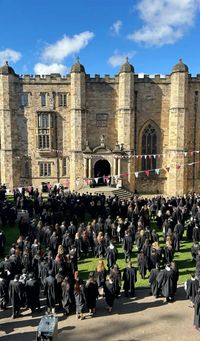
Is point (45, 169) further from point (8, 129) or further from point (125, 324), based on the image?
point (125, 324)

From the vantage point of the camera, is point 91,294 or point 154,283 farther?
point 154,283

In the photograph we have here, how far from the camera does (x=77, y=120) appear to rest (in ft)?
100

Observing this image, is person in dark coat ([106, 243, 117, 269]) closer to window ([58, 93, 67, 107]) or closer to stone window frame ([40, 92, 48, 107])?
window ([58, 93, 67, 107])

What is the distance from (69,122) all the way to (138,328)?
2499cm

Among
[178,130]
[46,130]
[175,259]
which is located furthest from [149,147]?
[175,259]

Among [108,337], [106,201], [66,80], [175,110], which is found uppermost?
[66,80]

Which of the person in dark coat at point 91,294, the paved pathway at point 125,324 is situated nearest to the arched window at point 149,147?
the paved pathway at point 125,324

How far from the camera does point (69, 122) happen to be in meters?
31.7

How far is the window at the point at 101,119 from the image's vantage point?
31.7 meters

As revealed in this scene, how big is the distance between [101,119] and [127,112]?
2785 mm

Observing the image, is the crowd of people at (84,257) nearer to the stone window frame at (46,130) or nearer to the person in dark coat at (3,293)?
the person in dark coat at (3,293)

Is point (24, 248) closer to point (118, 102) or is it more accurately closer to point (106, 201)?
point (106, 201)

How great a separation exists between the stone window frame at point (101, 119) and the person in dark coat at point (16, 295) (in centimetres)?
2343

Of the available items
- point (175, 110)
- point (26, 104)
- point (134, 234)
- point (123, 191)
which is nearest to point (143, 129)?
point (175, 110)
